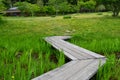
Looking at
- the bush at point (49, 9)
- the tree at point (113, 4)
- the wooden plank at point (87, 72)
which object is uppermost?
the tree at point (113, 4)

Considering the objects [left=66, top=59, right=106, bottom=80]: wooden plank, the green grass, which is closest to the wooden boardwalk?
[left=66, top=59, right=106, bottom=80]: wooden plank

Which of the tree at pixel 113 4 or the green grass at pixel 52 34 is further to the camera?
the tree at pixel 113 4

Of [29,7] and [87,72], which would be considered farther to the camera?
[29,7]

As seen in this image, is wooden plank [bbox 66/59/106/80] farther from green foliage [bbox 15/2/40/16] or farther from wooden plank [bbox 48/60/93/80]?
green foliage [bbox 15/2/40/16]

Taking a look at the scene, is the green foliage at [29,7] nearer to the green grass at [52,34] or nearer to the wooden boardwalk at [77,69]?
the green grass at [52,34]

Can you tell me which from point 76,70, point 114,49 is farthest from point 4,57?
point 114,49

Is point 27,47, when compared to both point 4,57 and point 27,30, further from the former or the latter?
point 27,30

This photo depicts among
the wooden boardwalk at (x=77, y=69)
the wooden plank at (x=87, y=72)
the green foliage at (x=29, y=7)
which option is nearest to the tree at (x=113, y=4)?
the wooden boardwalk at (x=77, y=69)

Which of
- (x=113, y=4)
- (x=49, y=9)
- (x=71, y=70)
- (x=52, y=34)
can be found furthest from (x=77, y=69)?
(x=49, y=9)

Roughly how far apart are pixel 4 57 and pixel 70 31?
21.9 feet

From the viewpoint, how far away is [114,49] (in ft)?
22.7

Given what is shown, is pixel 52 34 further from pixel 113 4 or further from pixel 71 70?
pixel 113 4

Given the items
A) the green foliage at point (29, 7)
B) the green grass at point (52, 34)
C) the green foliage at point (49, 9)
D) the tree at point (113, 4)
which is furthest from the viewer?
the green foliage at point (49, 9)

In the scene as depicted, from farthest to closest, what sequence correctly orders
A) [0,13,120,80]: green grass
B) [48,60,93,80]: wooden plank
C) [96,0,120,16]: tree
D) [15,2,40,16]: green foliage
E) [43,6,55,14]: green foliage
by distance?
[43,6,55,14]: green foliage, [15,2,40,16]: green foliage, [96,0,120,16]: tree, [0,13,120,80]: green grass, [48,60,93,80]: wooden plank
